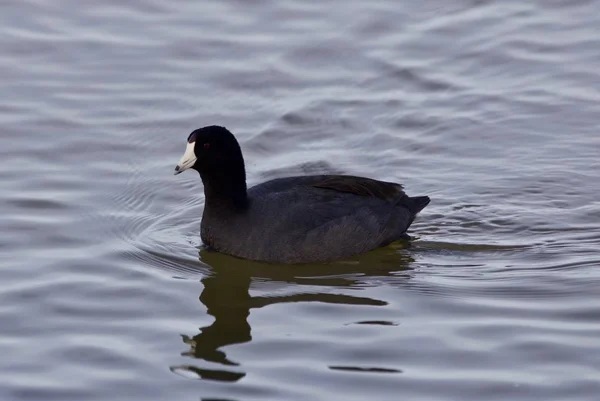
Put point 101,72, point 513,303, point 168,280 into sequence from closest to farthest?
point 513,303 < point 168,280 < point 101,72

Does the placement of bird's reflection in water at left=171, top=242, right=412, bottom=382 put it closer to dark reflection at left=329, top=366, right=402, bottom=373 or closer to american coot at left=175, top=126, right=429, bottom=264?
american coot at left=175, top=126, right=429, bottom=264

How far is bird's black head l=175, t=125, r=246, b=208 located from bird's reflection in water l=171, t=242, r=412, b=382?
52cm

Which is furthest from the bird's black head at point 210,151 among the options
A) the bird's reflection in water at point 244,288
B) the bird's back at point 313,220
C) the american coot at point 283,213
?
the bird's reflection in water at point 244,288

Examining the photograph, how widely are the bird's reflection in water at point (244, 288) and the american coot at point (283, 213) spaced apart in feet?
0.37

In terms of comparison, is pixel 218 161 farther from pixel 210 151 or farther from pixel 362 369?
pixel 362 369

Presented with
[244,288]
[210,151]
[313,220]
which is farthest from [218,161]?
[244,288]

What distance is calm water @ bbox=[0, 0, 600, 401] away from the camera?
711 cm

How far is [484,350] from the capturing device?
23.7 ft

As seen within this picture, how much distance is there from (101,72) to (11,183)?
3020 millimetres

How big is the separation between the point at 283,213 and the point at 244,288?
0.83m

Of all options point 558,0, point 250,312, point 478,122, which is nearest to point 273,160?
point 478,122

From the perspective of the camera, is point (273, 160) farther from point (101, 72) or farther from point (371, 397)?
point (371, 397)

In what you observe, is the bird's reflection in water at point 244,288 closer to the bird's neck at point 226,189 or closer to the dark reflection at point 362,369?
the bird's neck at point 226,189

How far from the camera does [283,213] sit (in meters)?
9.20
